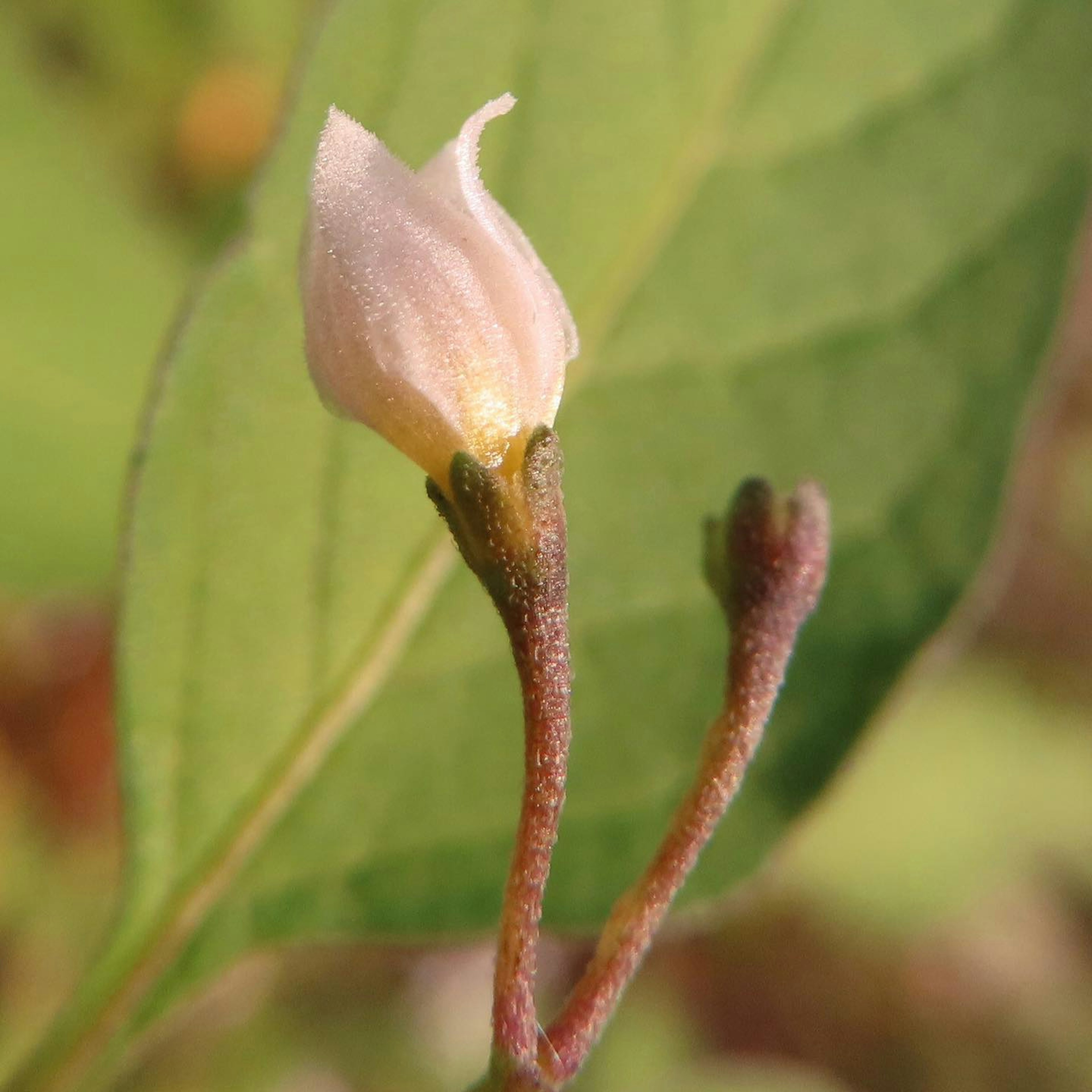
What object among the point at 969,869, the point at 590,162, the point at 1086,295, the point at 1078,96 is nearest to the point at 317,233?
the point at 590,162

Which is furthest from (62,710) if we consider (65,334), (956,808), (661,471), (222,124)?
(956,808)

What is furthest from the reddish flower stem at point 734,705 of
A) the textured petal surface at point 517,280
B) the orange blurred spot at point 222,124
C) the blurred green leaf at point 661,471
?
the orange blurred spot at point 222,124

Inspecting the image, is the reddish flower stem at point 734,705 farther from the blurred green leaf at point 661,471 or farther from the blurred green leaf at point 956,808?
the blurred green leaf at point 956,808

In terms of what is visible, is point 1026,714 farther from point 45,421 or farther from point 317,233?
point 317,233

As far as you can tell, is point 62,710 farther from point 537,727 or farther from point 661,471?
point 537,727

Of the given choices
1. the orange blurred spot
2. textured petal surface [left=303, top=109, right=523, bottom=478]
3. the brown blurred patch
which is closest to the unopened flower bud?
textured petal surface [left=303, top=109, right=523, bottom=478]

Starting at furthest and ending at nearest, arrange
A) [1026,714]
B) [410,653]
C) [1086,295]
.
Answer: [1086,295] → [1026,714] → [410,653]
